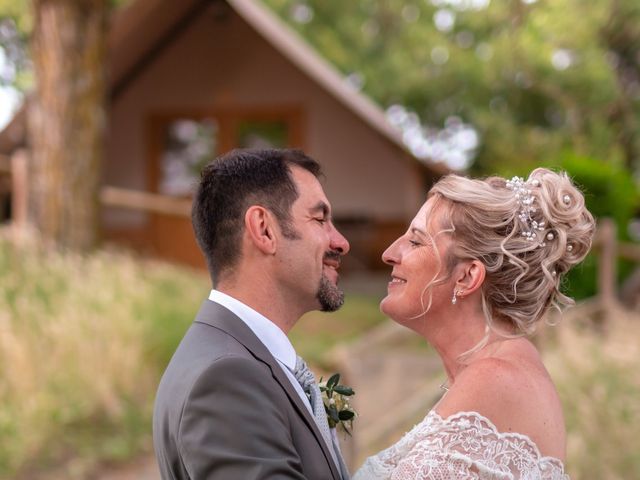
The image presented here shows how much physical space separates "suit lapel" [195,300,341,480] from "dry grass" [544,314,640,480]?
432 cm

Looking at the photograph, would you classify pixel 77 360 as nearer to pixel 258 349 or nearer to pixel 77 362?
pixel 77 362

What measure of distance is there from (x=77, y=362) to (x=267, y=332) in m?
6.02

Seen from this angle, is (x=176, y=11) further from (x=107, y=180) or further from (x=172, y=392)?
(x=172, y=392)

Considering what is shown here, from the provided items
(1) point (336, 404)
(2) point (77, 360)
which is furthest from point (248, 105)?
(1) point (336, 404)

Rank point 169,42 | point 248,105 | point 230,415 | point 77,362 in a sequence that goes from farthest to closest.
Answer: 1. point 248,105
2. point 169,42
3. point 77,362
4. point 230,415

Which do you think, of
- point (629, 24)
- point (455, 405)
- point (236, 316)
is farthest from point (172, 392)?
point (629, 24)

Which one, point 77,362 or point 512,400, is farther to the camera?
point 77,362

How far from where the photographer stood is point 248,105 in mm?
18844

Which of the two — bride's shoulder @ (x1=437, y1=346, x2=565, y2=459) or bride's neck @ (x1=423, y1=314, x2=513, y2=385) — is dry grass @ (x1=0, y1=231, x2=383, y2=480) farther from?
bride's shoulder @ (x1=437, y1=346, x2=565, y2=459)

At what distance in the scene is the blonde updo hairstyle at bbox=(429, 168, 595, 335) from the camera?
10.6 ft

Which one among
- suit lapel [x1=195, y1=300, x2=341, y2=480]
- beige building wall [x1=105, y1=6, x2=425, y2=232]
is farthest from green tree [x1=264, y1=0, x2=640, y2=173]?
suit lapel [x1=195, y1=300, x2=341, y2=480]

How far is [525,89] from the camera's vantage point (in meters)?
25.4

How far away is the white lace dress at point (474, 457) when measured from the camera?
2.97m

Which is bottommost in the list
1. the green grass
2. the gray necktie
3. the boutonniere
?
A: the green grass
